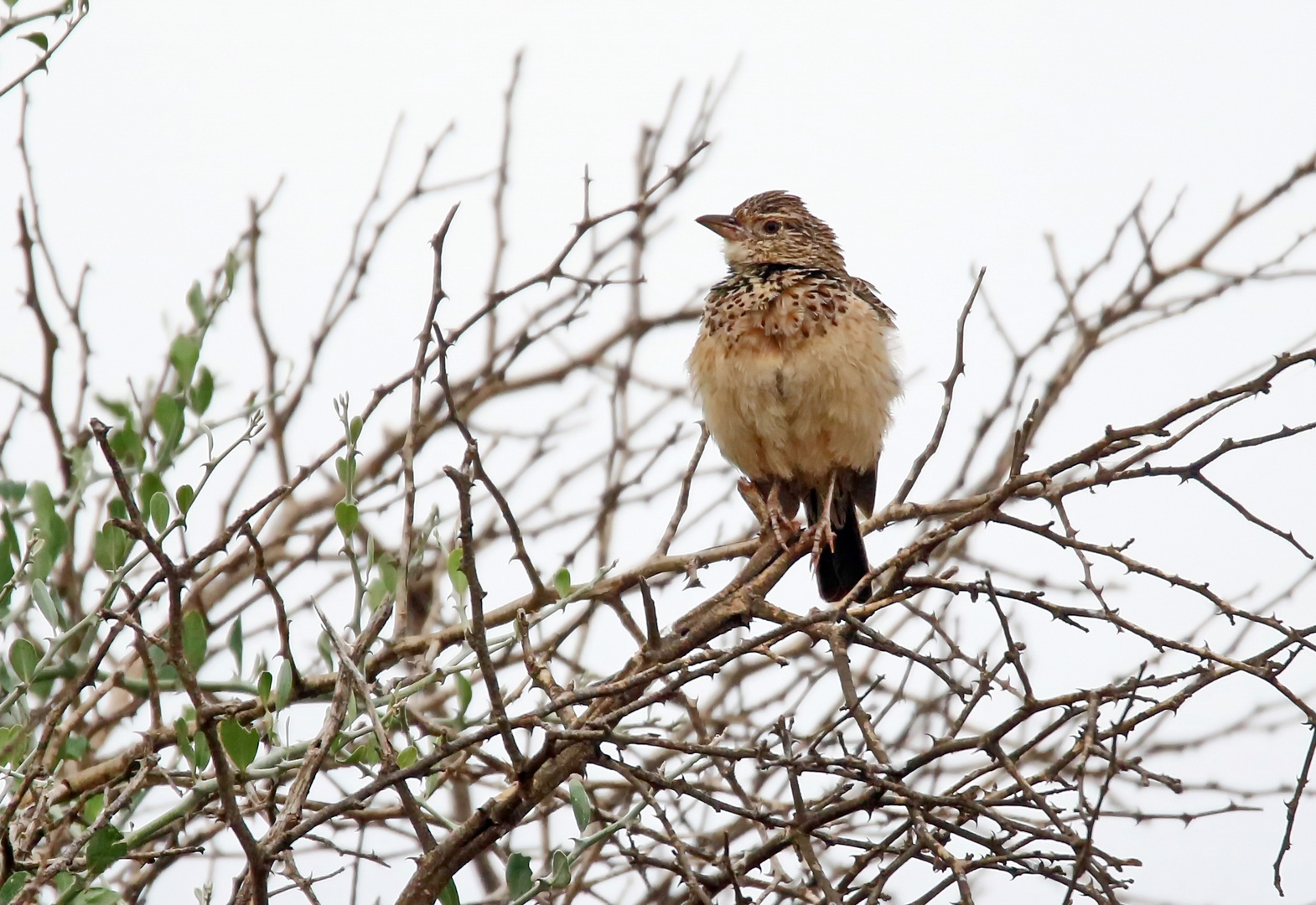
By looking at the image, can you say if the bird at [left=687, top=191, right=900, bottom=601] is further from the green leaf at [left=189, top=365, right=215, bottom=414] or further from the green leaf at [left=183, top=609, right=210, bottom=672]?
the green leaf at [left=183, top=609, right=210, bottom=672]

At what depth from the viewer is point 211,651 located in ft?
9.80

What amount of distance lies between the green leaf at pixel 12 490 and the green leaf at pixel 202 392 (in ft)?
1.06

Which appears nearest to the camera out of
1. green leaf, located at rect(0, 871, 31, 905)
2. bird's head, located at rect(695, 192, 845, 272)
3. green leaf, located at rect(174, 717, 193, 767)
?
green leaf, located at rect(0, 871, 31, 905)

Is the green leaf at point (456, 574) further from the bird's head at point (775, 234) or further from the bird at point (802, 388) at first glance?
the bird's head at point (775, 234)

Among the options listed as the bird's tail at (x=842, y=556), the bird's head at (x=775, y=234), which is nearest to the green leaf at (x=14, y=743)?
the bird's tail at (x=842, y=556)

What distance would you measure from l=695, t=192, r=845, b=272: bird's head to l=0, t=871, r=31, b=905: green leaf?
362 centimetres

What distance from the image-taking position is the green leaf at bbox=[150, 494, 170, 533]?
221 cm

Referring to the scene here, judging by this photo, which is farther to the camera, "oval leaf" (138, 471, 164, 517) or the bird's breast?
the bird's breast

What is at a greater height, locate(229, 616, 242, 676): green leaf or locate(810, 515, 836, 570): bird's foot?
locate(810, 515, 836, 570): bird's foot

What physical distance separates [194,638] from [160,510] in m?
Result: 0.22

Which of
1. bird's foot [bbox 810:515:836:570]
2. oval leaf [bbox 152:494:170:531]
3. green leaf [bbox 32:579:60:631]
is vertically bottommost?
green leaf [bbox 32:579:60:631]

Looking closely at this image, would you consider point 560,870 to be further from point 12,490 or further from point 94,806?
point 12,490

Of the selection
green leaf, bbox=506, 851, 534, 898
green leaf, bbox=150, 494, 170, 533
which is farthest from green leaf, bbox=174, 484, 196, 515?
green leaf, bbox=506, 851, 534, 898

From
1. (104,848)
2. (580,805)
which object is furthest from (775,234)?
(104,848)
